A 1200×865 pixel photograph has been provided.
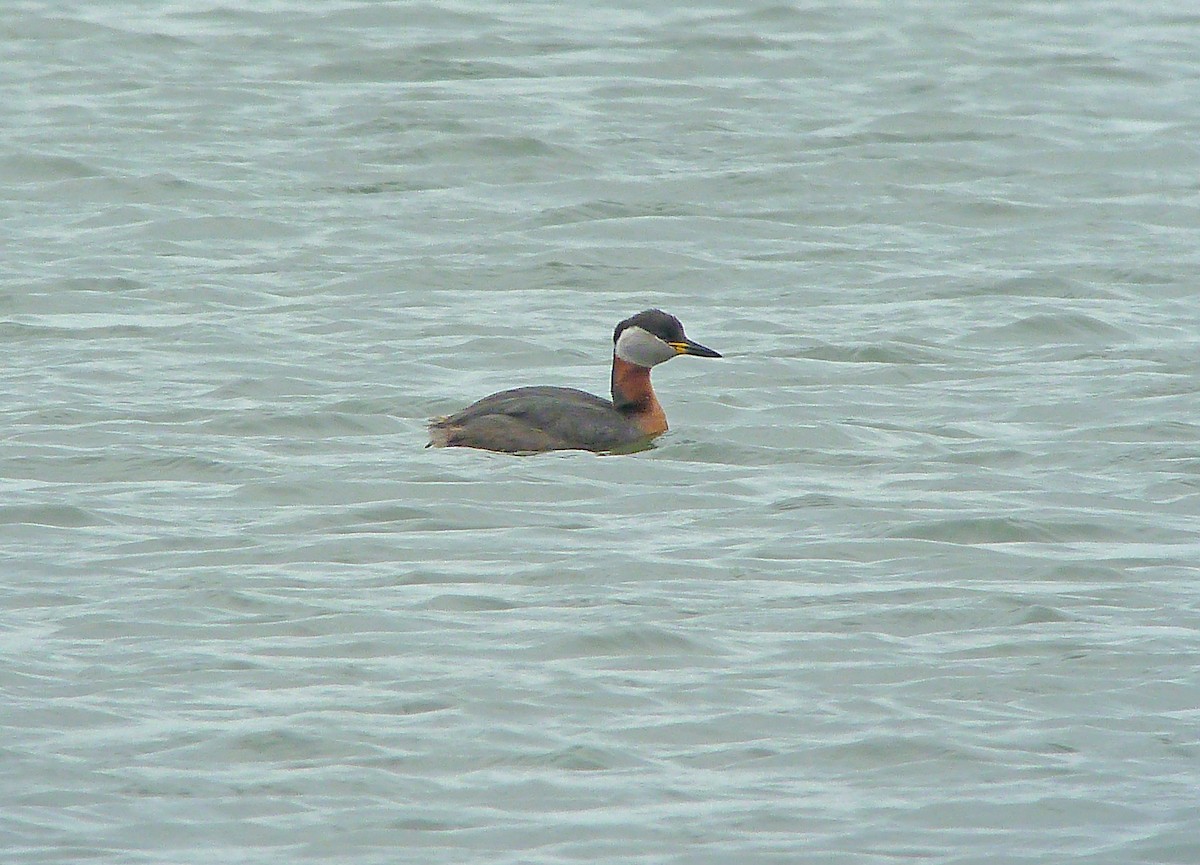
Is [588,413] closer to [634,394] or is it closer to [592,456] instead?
[592,456]

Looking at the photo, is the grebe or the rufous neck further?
the rufous neck

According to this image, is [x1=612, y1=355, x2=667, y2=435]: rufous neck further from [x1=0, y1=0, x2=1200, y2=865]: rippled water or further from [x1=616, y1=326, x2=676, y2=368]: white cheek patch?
[x1=0, y1=0, x2=1200, y2=865]: rippled water

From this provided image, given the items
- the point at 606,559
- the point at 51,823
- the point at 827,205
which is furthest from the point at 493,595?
the point at 827,205

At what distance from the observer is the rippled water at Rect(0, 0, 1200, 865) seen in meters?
7.10

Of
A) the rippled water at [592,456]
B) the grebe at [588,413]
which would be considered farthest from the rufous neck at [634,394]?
the rippled water at [592,456]

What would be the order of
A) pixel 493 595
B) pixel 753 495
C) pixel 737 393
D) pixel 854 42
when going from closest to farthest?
pixel 493 595 → pixel 753 495 → pixel 737 393 → pixel 854 42

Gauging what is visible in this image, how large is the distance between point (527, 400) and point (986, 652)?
333 cm

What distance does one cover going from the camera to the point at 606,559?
9344 millimetres

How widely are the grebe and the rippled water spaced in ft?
0.47

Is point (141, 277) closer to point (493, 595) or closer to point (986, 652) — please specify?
point (493, 595)

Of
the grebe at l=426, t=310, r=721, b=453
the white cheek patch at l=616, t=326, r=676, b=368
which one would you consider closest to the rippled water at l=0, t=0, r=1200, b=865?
the grebe at l=426, t=310, r=721, b=453

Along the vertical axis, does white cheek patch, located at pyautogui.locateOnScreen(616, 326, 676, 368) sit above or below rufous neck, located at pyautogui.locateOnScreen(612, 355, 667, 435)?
above

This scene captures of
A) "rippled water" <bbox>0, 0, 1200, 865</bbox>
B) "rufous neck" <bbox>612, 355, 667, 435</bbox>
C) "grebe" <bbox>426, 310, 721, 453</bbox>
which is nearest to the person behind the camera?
"rippled water" <bbox>0, 0, 1200, 865</bbox>

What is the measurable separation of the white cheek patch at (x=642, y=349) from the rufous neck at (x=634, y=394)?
0.10ft
